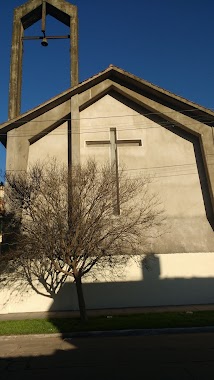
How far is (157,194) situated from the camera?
51.0 feet

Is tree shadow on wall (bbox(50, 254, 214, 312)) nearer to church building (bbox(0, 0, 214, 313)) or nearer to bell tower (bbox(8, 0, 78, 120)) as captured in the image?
church building (bbox(0, 0, 214, 313))

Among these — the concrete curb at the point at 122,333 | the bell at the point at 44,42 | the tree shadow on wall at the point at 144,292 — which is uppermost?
the bell at the point at 44,42

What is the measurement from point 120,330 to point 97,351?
2.09 meters

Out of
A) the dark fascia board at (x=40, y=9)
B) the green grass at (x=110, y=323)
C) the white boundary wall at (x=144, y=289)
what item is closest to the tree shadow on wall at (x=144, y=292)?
the white boundary wall at (x=144, y=289)

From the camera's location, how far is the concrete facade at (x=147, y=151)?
14.1 m

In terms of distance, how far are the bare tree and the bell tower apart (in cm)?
616

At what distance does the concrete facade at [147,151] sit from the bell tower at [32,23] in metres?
2.24

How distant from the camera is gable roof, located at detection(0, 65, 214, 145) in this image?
52.6 feet

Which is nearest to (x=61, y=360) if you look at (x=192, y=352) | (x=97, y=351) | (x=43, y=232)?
(x=97, y=351)

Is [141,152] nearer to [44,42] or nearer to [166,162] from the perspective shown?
[166,162]

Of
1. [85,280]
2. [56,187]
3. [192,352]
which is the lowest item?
[192,352]

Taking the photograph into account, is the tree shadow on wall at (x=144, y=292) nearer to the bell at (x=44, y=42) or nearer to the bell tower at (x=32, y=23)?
the bell tower at (x=32, y=23)

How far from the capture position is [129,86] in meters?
17.5

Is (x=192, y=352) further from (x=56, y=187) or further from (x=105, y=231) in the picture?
(x=56, y=187)
